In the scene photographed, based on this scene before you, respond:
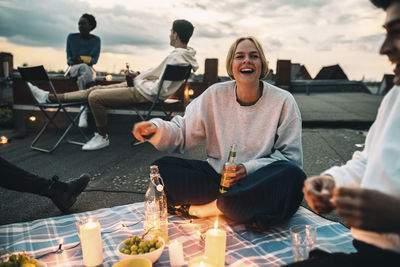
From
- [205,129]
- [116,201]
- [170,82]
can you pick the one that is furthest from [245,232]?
[170,82]

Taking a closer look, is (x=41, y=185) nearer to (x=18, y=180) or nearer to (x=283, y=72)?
(x=18, y=180)

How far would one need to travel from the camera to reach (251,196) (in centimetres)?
213

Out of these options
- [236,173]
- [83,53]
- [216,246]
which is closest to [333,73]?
[83,53]

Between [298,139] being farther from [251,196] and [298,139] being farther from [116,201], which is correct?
[116,201]

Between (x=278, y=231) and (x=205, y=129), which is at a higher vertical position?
(x=205, y=129)

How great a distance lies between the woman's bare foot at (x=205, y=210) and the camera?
2390 mm

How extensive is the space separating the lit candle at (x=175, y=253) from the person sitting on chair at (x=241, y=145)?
616mm

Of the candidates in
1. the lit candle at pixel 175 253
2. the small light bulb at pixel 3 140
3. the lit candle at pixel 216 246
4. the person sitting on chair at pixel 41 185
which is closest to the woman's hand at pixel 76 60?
the small light bulb at pixel 3 140

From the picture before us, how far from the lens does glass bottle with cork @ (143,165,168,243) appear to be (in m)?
2.05

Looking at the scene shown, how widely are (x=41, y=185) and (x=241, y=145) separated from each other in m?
1.82

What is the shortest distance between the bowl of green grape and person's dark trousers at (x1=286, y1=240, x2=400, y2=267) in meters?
0.89

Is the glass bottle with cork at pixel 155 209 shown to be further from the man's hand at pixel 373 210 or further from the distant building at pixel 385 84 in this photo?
the distant building at pixel 385 84

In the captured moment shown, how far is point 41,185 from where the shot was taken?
8.15 feet

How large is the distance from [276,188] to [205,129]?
0.85m
